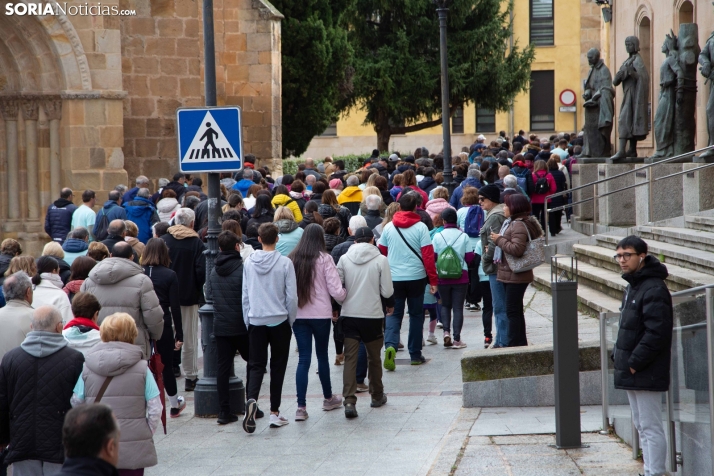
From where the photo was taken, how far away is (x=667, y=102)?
653 inches

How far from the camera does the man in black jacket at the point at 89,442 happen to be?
3.94 metres

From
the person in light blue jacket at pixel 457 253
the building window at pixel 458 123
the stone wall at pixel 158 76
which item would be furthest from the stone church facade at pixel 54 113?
the building window at pixel 458 123

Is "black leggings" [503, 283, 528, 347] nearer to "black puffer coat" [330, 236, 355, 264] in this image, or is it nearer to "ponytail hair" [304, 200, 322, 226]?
"black puffer coat" [330, 236, 355, 264]

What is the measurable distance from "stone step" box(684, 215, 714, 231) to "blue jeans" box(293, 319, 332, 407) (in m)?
5.86

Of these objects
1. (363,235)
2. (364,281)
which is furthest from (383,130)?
(364,281)

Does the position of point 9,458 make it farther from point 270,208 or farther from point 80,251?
point 270,208

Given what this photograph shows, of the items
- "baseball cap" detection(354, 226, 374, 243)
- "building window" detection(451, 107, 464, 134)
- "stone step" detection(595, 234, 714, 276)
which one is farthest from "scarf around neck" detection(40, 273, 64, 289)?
"building window" detection(451, 107, 464, 134)

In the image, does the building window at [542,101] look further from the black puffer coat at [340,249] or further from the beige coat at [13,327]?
the beige coat at [13,327]

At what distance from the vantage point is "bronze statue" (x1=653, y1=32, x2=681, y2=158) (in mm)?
16469

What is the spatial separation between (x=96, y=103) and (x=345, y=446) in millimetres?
12415

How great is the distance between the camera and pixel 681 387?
6.55 meters

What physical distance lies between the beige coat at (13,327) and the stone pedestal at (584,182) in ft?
48.5

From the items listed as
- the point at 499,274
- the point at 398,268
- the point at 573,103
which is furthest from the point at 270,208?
the point at 573,103

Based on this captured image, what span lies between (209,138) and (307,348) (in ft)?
6.87
